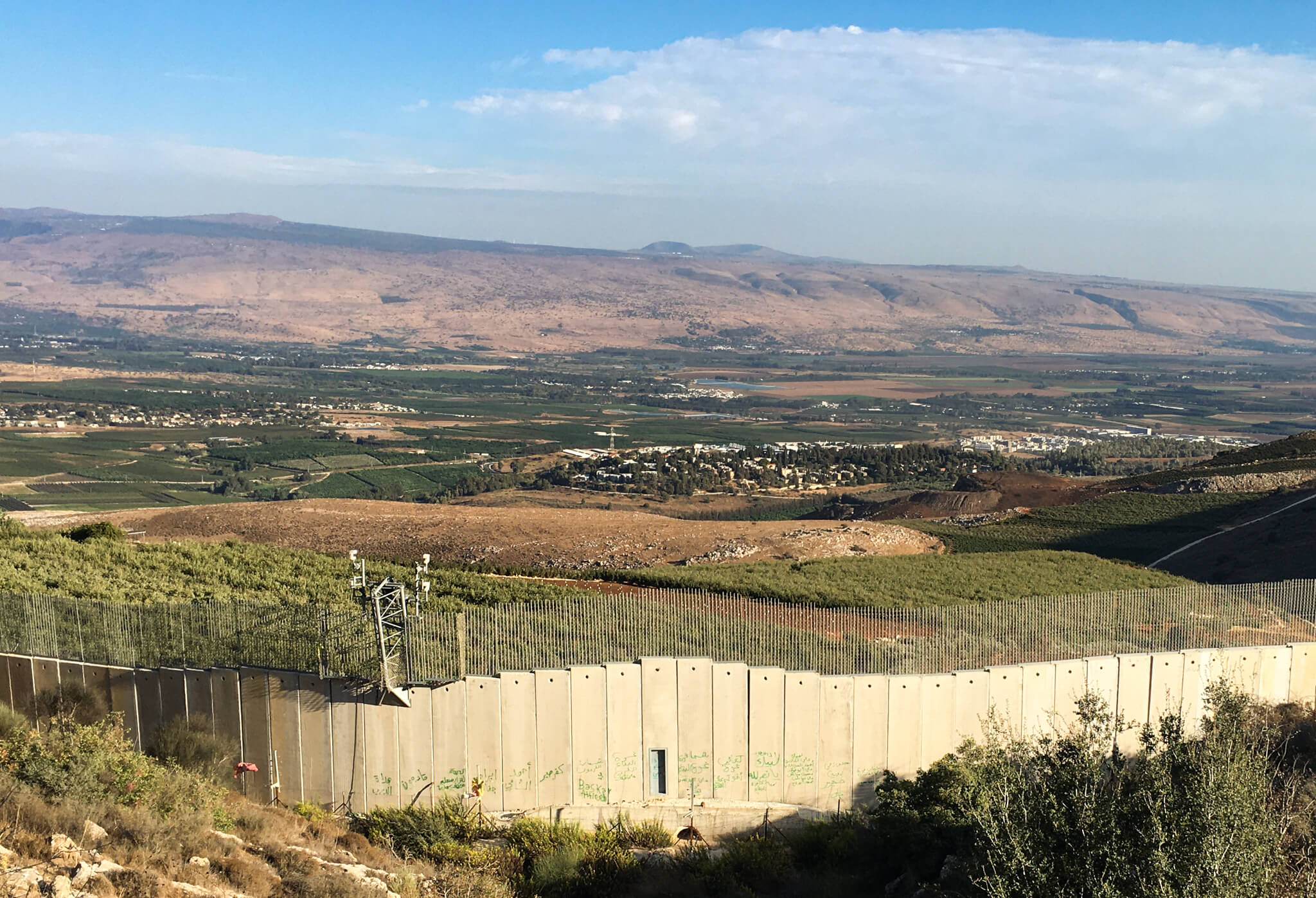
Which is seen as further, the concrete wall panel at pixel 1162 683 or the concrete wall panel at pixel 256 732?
the concrete wall panel at pixel 1162 683

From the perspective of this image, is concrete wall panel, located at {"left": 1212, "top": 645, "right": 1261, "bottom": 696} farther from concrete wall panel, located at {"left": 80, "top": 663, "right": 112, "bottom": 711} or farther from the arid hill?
concrete wall panel, located at {"left": 80, "top": 663, "right": 112, "bottom": 711}

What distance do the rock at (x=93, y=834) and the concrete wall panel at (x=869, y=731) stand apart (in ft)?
32.3

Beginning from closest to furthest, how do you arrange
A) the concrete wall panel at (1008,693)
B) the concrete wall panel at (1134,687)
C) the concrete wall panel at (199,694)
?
the concrete wall panel at (199,694)
the concrete wall panel at (1008,693)
the concrete wall panel at (1134,687)

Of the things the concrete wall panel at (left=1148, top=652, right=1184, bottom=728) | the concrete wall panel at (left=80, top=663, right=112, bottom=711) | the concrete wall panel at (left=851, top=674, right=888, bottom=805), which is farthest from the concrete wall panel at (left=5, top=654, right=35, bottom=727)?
the concrete wall panel at (left=1148, top=652, right=1184, bottom=728)

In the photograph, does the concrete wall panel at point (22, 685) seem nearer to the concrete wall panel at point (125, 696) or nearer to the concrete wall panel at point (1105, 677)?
the concrete wall panel at point (125, 696)

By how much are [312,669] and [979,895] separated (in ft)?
30.7

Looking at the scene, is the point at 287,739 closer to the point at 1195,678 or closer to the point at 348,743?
the point at 348,743

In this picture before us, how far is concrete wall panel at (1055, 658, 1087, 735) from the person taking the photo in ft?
59.8

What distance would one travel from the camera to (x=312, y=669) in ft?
53.7

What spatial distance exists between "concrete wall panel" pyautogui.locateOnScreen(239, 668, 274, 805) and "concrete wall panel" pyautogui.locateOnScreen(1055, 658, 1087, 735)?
11226 mm

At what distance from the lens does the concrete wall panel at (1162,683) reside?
61.8 ft

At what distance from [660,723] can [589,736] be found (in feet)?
3.27

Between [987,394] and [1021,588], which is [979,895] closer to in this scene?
[1021,588]

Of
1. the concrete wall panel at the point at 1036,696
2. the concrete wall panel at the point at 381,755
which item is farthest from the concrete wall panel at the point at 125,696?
the concrete wall panel at the point at 1036,696
